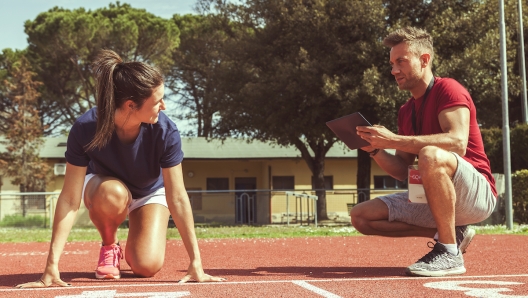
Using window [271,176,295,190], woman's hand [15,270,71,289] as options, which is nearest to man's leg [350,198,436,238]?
woman's hand [15,270,71,289]

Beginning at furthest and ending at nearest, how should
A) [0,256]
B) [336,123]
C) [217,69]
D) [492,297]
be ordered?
[217,69], [0,256], [336,123], [492,297]

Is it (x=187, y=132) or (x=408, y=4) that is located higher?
(x=408, y=4)

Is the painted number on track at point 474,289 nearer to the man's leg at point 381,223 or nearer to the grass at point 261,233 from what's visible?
the man's leg at point 381,223

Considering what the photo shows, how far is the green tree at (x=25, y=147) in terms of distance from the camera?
3512 centimetres

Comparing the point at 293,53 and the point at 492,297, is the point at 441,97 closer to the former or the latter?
the point at 492,297

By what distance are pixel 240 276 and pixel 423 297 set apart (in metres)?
1.80

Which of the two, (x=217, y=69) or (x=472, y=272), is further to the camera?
(x=217, y=69)

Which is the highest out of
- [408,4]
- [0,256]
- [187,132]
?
[408,4]

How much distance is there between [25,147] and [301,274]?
3229cm

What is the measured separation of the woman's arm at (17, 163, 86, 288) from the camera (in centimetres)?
478

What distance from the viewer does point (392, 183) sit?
40.6m

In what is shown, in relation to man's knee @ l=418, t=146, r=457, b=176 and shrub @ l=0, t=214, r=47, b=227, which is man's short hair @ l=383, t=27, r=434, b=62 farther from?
shrub @ l=0, t=214, r=47, b=227

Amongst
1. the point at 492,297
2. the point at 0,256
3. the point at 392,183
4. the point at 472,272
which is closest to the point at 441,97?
the point at 472,272

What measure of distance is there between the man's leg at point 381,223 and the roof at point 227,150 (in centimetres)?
3054
